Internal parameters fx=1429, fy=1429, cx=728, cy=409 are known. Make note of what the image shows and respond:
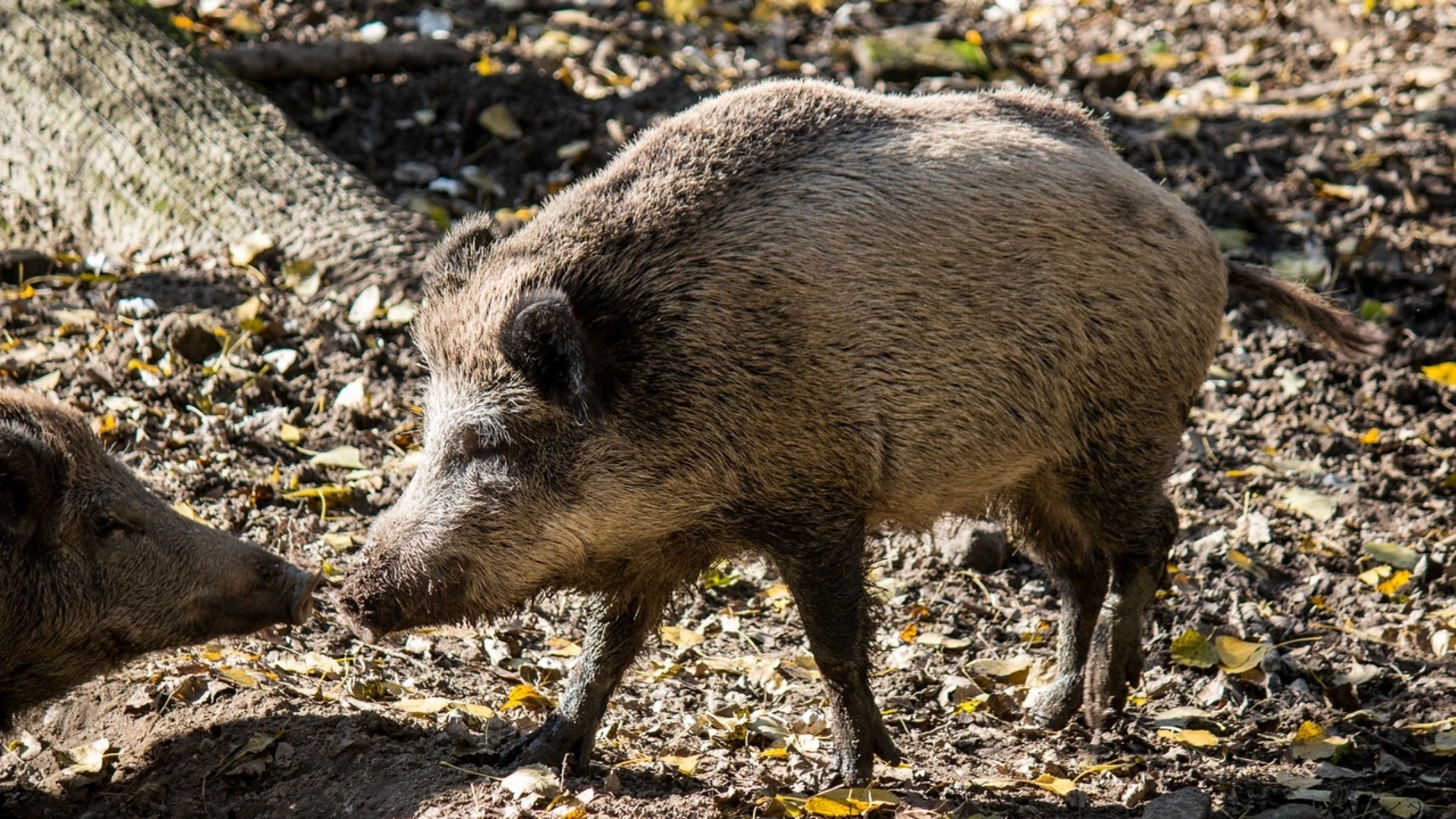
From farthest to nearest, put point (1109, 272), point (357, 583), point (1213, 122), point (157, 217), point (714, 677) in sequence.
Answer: point (1213, 122) → point (157, 217) → point (714, 677) → point (1109, 272) → point (357, 583)

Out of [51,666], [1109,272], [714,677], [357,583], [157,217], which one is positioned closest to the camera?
[357,583]

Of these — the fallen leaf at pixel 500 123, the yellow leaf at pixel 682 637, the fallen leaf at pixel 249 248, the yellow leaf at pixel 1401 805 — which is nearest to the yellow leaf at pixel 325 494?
the yellow leaf at pixel 682 637

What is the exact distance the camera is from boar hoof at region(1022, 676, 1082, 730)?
16.2 feet

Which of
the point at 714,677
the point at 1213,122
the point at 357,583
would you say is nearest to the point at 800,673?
the point at 714,677

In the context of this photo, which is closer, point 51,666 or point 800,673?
point 51,666

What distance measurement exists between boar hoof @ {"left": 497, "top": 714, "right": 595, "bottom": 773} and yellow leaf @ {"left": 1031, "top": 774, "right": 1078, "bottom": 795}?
A: 1.34 meters

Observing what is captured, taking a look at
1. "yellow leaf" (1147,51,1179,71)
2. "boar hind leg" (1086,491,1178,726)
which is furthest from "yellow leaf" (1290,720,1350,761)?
"yellow leaf" (1147,51,1179,71)

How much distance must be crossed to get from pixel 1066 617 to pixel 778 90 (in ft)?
6.91

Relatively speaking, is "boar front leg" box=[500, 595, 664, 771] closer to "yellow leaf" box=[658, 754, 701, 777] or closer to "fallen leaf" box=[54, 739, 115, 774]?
"yellow leaf" box=[658, 754, 701, 777]

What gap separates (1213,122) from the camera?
8430 mm

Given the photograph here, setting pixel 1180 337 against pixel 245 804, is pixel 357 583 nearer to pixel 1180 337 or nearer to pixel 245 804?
pixel 245 804

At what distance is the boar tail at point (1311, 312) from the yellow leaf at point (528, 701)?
9.50 feet

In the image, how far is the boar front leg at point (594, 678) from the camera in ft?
13.8

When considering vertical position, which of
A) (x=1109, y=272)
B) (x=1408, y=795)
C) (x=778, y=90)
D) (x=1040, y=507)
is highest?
(x=778, y=90)
